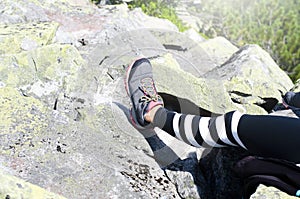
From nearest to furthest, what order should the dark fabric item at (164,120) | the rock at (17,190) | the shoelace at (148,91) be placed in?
the rock at (17,190), the dark fabric item at (164,120), the shoelace at (148,91)

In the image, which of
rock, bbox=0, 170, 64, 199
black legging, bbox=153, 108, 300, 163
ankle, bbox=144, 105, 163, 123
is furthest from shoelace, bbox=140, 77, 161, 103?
rock, bbox=0, 170, 64, 199

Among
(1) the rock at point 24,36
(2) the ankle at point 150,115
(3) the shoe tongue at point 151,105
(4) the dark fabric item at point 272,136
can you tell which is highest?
(4) the dark fabric item at point 272,136

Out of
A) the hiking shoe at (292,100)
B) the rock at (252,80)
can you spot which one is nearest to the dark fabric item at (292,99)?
the hiking shoe at (292,100)

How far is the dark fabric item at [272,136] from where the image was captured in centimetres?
236

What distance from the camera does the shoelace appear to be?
3479 millimetres

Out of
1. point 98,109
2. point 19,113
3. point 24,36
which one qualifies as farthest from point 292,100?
point 24,36

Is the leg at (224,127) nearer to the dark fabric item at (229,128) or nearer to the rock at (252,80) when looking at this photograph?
the dark fabric item at (229,128)

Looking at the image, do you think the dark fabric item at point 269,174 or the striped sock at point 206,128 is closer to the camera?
the dark fabric item at point 269,174

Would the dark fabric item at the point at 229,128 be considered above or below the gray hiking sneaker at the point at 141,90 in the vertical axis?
above

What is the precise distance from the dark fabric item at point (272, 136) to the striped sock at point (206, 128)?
77 millimetres

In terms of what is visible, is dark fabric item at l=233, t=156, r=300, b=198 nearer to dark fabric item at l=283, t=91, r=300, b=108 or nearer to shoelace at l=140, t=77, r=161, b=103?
shoelace at l=140, t=77, r=161, b=103

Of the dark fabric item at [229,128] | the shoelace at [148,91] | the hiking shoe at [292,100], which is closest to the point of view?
the dark fabric item at [229,128]

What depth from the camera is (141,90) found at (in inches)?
140

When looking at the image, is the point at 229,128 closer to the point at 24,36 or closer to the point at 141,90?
the point at 141,90
